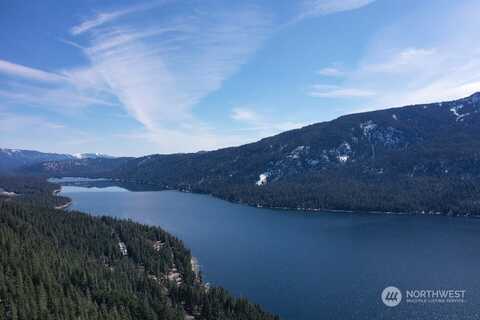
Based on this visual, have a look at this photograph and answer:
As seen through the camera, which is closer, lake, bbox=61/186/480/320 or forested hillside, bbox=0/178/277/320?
forested hillside, bbox=0/178/277/320

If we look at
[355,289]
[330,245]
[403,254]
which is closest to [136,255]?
[355,289]

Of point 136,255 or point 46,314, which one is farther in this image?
point 136,255

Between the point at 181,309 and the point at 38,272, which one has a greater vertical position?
the point at 38,272

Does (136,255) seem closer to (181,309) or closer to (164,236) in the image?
(164,236)

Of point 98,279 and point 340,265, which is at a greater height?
point 98,279
